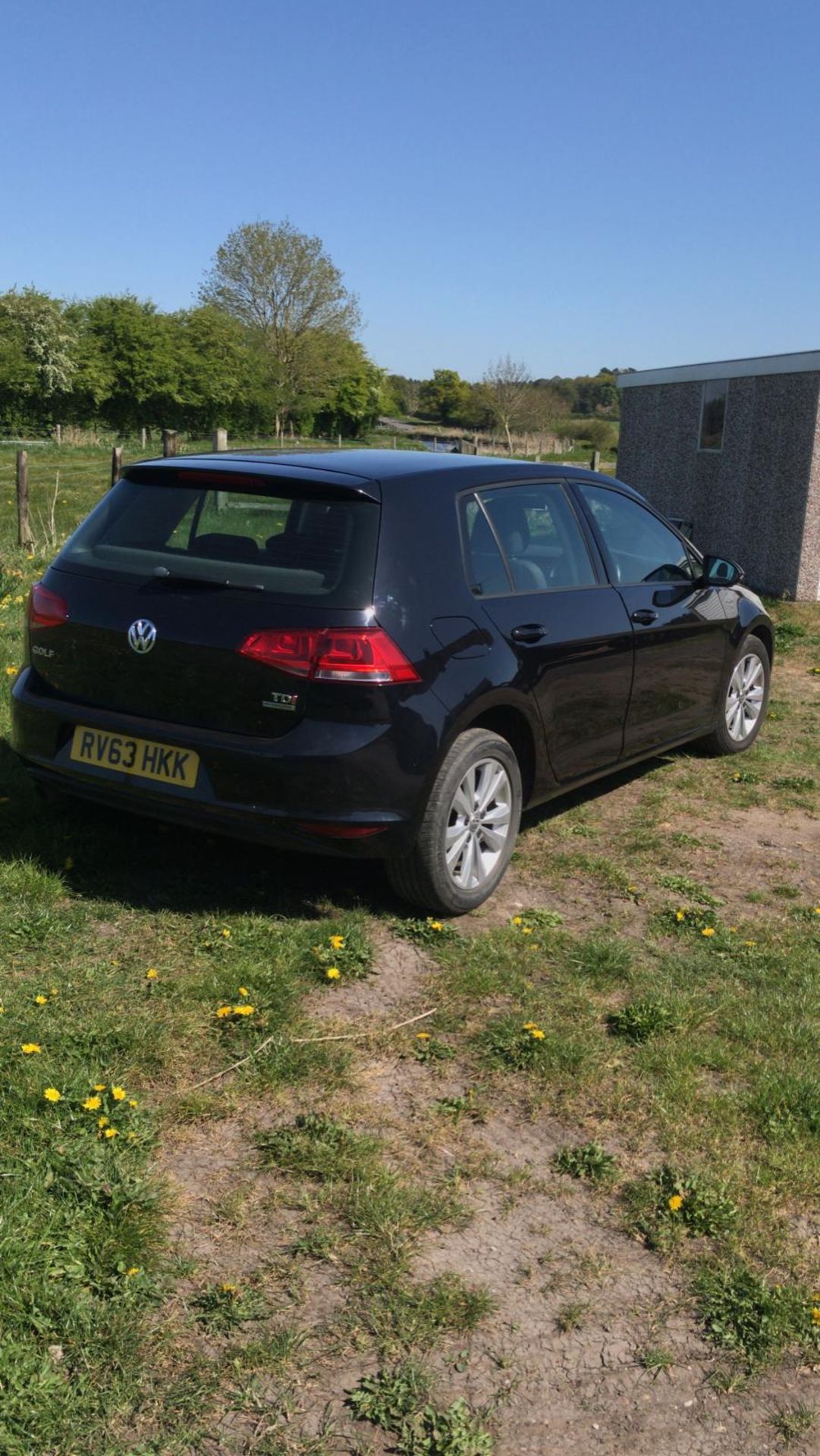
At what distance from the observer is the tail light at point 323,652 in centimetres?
426

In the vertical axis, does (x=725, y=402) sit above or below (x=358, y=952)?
above

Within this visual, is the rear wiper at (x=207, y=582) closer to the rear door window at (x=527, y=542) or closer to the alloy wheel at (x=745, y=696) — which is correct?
the rear door window at (x=527, y=542)

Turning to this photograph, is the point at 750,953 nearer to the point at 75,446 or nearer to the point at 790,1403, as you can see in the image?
the point at 790,1403

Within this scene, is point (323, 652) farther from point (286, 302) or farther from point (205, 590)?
point (286, 302)

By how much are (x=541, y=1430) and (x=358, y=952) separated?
2110 millimetres

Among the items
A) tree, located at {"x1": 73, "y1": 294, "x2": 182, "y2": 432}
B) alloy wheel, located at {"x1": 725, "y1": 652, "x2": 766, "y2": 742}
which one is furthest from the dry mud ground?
tree, located at {"x1": 73, "y1": 294, "x2": 182, "y2": 432}

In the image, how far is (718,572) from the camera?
23.0 ft

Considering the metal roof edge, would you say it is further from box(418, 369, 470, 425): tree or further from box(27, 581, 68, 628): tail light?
box(418, 369, 470, 425): tree

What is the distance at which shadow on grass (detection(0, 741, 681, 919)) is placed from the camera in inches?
189

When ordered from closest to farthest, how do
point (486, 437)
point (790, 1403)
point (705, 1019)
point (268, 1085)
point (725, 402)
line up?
point (790, 1403), point (268, 1085), point (705, 1019), point (725, 402), point (486, 437)

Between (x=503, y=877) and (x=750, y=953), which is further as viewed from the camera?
(x=503, y=877)

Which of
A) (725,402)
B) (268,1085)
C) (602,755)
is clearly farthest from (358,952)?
(725,402)

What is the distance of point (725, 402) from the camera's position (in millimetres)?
16469

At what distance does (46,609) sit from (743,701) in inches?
177
